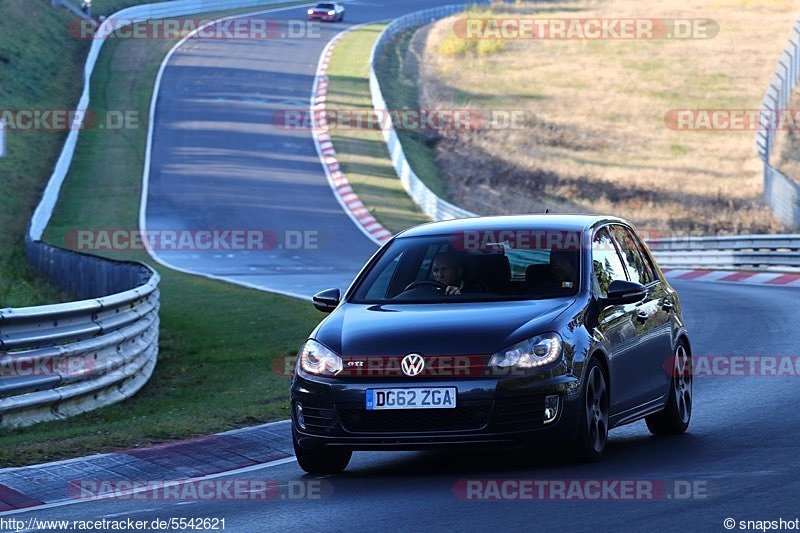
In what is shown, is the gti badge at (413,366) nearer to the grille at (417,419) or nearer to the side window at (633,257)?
the grille at (417,419)

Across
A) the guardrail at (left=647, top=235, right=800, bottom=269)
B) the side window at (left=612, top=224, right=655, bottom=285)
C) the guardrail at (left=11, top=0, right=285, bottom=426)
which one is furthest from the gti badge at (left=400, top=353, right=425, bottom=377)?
the guardrail at (left=647, top=235, right=800, bottom=269)

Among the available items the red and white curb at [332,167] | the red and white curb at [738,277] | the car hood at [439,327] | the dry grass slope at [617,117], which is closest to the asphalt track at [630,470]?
the car hood at [439,327]

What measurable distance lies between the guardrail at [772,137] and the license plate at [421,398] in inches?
1003

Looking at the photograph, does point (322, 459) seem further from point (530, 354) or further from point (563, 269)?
point (563, 269)

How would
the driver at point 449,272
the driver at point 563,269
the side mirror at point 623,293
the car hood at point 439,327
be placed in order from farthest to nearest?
the driver at point 449,272
the driver at point 563,269
the side mirror at point 623,293
the car hood at point 439,327

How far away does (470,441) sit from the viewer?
8.14m

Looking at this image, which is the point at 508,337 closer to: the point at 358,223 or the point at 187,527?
the point at 187,527

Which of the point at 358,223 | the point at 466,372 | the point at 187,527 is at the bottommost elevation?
the point at 358,223

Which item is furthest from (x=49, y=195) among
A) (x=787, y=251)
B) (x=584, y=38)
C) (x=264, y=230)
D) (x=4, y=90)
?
(x=584, y=38)

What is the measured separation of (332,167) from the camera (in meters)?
43.1

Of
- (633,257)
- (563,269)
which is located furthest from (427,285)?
(633,257)

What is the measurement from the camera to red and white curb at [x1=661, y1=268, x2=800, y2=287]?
2586 centimetres

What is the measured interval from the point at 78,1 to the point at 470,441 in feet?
201

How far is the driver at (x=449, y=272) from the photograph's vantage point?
9.26 m
